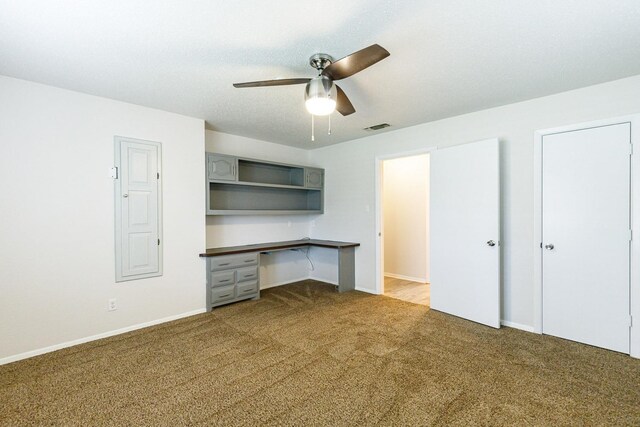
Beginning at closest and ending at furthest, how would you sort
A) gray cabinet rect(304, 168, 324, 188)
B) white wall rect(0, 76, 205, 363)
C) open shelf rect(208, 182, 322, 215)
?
white wall rect(0, 76, 205, 363)
open shelf rect(208, 182, 322, 215)
gray cabinet rect(304, 168, 324, 188)

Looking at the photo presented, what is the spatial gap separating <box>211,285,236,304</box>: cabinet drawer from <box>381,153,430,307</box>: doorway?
262 centimetres

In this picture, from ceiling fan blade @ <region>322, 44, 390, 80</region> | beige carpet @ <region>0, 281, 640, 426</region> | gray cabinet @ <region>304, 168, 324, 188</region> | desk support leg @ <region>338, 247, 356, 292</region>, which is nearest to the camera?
ceiling fan blade @ <region>322, 44, 390, 80</region>

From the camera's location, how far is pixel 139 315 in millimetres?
3346

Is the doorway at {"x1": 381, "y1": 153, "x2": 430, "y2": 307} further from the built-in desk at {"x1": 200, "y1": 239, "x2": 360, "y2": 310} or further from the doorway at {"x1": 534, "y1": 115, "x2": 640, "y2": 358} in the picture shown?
the doorway at {"x1": 534, "y1": 115, "x2": 640, "y2": 358}

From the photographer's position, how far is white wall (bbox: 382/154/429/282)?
555cm

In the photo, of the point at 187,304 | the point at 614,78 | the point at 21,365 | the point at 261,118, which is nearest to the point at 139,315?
the point at 187,304

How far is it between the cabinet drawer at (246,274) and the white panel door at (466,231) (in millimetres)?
2477

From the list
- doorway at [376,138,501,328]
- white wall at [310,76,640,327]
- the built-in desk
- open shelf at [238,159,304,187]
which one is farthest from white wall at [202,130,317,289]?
doorway at [376,138,501,328]

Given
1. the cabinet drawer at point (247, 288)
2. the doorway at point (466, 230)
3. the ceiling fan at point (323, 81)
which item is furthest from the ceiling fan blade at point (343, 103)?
the cabinet drawer at point (247, 288)

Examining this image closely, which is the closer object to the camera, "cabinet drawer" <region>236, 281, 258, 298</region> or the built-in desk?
the built-in desk

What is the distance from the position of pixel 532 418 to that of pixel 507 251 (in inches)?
76.5

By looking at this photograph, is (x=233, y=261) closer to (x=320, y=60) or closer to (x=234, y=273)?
(x=234, y=273)

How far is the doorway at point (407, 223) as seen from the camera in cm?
552

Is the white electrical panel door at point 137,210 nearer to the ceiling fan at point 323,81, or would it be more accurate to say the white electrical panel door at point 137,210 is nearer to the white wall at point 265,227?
the white wall at point 265,227
